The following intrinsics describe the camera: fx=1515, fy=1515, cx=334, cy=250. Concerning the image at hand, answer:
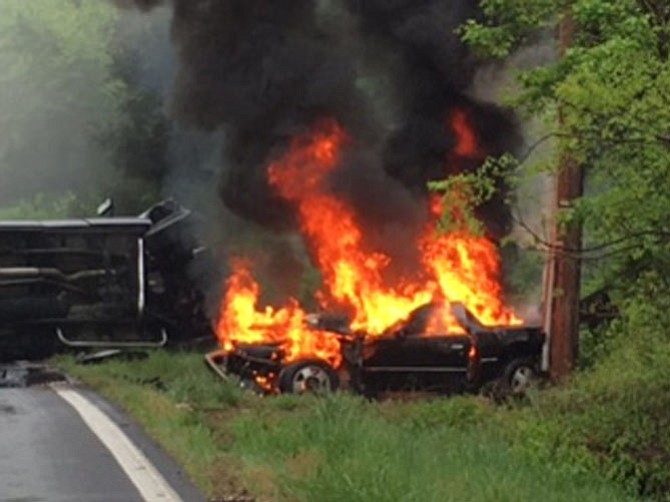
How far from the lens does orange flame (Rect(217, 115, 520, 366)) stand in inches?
826

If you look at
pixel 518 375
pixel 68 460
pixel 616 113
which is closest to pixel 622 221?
pixel 616 113

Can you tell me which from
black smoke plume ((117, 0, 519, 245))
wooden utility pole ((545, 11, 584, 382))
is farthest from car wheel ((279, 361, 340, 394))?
black smoke plume ((117, 0, 519, 245))

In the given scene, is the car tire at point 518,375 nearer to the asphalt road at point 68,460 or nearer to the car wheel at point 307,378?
the car wheel at point 307,378

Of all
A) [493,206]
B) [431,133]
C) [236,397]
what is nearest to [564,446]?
[236,397]

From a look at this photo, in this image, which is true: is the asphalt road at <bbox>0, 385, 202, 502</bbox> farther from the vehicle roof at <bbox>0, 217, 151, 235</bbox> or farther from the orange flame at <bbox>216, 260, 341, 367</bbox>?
the vehicle roof at <bbox>0, 217, 151, 235</bbox>

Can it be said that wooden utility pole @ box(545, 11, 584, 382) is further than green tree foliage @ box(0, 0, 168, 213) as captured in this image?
No

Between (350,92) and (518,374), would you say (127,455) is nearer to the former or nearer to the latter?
(518,374)

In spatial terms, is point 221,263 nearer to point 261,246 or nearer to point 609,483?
point 261,246

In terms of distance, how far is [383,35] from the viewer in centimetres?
2498

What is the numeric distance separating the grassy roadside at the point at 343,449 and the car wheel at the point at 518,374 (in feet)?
7.69

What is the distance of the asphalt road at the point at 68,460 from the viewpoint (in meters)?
9.30

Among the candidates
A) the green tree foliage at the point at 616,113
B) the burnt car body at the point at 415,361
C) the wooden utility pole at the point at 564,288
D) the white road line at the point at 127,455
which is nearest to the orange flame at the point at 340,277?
the burnt car body at the point at 415,361

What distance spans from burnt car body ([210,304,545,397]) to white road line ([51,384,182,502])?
4.46 meters

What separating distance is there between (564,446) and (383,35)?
11887 mm
